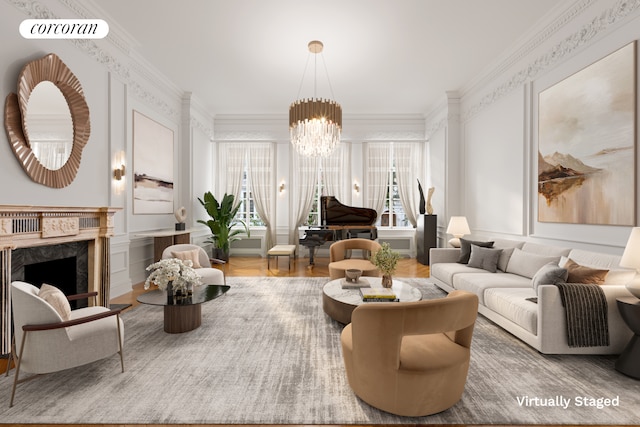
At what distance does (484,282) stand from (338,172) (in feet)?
17.5

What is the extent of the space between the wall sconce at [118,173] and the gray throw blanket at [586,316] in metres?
5.83

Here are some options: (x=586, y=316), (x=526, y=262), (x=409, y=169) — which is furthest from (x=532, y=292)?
(x=409, y=169)

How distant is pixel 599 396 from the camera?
2.18 m

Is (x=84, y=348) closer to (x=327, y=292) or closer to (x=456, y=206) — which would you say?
(x=327, y=292)

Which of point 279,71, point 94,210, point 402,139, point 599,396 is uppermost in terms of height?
point 279,71

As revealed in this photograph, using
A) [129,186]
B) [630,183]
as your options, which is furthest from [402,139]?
[129,186]

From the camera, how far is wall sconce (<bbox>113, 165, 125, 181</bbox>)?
4659 mm

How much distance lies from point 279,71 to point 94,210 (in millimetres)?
3867

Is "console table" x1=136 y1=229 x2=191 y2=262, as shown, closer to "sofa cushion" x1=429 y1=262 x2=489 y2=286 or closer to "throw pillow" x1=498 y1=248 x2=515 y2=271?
"sofa cushion" x1=429 y1=262 x2=489 y2=286

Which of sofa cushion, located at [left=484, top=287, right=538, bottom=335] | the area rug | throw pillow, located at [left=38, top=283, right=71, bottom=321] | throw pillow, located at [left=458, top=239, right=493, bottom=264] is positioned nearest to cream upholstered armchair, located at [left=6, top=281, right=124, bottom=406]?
throw pillow, located at [left=38, top=283, right=71, bottom=321]

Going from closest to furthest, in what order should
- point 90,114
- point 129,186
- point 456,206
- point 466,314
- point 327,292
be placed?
point 466,314, point 327,292, point 90,114, point 129,186, point 456,206

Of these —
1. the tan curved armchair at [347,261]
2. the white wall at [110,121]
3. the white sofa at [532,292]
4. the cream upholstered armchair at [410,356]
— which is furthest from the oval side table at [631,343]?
the white wall at [110,121]

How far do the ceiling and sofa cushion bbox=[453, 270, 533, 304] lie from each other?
351cm

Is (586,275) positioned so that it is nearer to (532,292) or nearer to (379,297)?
(532,292)
